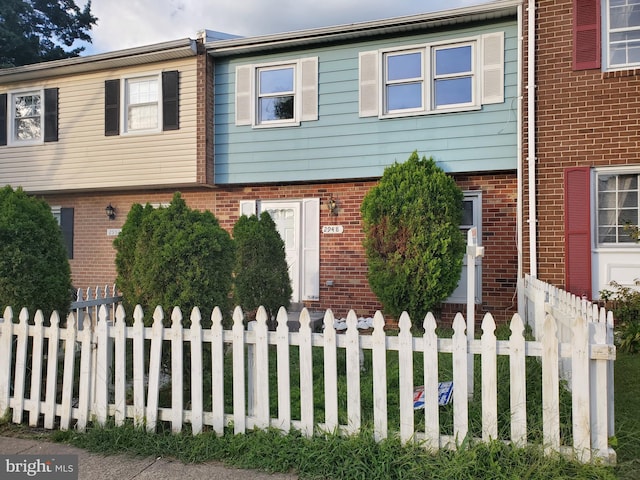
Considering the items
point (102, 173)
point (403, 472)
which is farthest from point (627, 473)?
point (102, 173)

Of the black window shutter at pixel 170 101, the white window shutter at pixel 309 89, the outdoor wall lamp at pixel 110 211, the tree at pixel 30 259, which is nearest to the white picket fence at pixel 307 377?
the tree at pixel 30 259

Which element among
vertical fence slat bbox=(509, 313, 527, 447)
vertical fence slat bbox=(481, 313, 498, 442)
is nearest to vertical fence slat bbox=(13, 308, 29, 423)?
vertical fence slat bbox=(481, 313, 498, 442)

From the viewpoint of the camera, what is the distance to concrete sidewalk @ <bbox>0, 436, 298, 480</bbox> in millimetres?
3084

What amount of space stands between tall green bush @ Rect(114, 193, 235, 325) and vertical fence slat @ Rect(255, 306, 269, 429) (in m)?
0.78

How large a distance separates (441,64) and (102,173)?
722cm

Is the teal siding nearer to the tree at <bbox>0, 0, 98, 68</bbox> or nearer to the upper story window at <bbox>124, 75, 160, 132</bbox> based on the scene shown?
the upper story window at <bbox>124, 75, 160, 132</bbox>

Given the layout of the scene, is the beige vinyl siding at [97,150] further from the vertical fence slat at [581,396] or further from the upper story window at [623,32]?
the vertical fence slat at [581,396]

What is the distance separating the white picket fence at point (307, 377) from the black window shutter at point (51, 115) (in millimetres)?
7886

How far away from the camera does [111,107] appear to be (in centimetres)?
1025

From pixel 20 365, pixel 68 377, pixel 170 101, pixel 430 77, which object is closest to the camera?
pixel 68 377

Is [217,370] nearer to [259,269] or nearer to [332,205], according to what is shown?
[259,269]

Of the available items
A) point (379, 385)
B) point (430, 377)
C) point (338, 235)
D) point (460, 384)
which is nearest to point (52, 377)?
point (379, 385)

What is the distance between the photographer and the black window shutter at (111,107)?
33.5ft

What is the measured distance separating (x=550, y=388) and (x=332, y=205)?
255 inches
